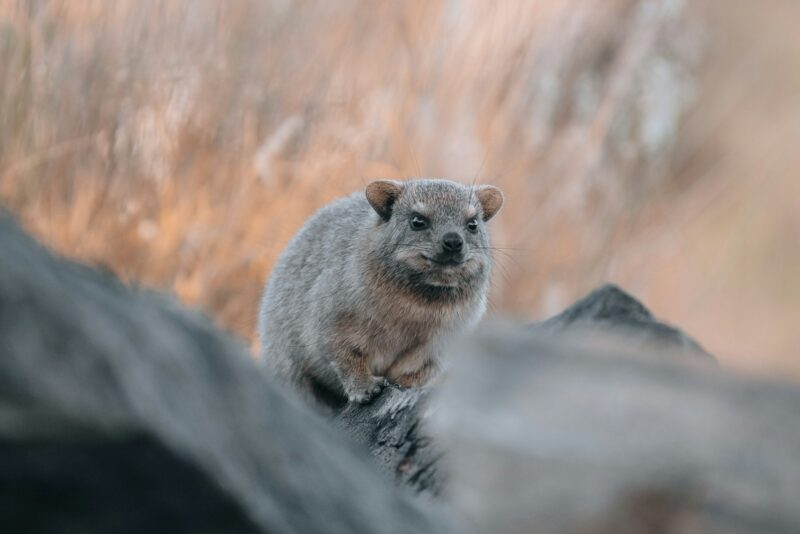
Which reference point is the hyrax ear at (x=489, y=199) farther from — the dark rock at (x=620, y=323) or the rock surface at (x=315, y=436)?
the rock surface at (x=315, y=436)

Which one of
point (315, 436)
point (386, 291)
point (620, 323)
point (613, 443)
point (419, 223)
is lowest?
point (315, 436)

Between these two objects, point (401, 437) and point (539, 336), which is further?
point (401, 437)

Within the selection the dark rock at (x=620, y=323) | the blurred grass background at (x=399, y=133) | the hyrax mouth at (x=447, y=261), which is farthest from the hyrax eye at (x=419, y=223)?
the dark rock at (x=620, y=323)

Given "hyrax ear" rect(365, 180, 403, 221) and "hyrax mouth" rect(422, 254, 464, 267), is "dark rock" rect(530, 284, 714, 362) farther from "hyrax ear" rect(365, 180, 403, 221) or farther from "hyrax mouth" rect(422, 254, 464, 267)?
"hyrax ear" rect(365, 180, 403, 221)

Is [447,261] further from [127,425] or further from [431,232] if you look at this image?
[127,425]

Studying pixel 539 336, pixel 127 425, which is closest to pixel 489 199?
pixel 539 336

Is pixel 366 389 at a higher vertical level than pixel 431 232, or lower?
lower

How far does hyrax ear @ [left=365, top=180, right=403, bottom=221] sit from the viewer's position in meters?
3.98

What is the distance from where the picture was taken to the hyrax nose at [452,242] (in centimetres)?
374

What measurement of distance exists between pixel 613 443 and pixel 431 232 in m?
2.47

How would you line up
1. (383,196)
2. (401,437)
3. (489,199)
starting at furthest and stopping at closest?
1. (489,199)
2. (383,196)
3. (401,437)

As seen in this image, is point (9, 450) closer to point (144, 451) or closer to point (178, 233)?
point (144, 451)

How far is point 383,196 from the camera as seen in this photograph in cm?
400

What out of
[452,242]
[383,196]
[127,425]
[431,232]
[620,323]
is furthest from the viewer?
[383,196]
